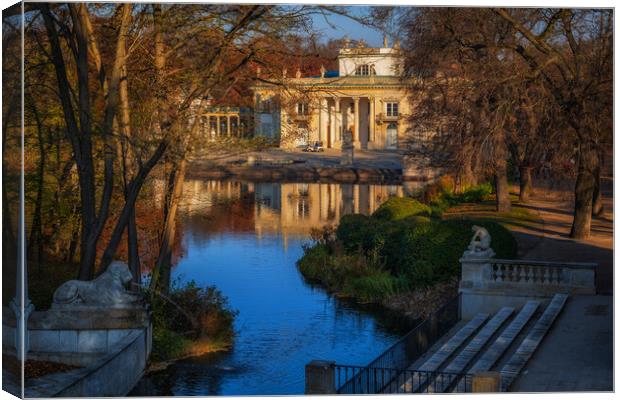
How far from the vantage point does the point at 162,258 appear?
15.7m

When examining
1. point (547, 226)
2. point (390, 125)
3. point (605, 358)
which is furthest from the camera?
point (390, 125)

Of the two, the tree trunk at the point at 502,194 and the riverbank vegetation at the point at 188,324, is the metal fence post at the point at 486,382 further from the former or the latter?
the tree trunk at the point at 502,194

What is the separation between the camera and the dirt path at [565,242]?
61.5 feet

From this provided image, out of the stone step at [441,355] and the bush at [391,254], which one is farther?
the bush at [391,254]

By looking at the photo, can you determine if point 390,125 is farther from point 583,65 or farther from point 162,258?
point 162,258

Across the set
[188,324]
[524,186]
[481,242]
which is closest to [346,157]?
[524,186]

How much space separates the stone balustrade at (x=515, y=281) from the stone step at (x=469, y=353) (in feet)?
1.55

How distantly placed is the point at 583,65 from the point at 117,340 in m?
11.4

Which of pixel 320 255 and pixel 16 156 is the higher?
pixel 16 156

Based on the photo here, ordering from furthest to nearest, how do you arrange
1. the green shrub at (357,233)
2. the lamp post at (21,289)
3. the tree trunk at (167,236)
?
the green shrub at (357,233) < the tree trunk at (167,236) < the lamp post at (21,289)

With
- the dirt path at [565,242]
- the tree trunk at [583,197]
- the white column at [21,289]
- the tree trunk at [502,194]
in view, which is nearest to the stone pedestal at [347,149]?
the tree trunk at [502,194]

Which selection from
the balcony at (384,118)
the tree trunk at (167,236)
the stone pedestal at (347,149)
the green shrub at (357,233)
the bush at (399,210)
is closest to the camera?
the tree trunk at (167,236)

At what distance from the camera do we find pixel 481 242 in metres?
17.2

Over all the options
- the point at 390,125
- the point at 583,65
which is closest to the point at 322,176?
the point at 390,125
